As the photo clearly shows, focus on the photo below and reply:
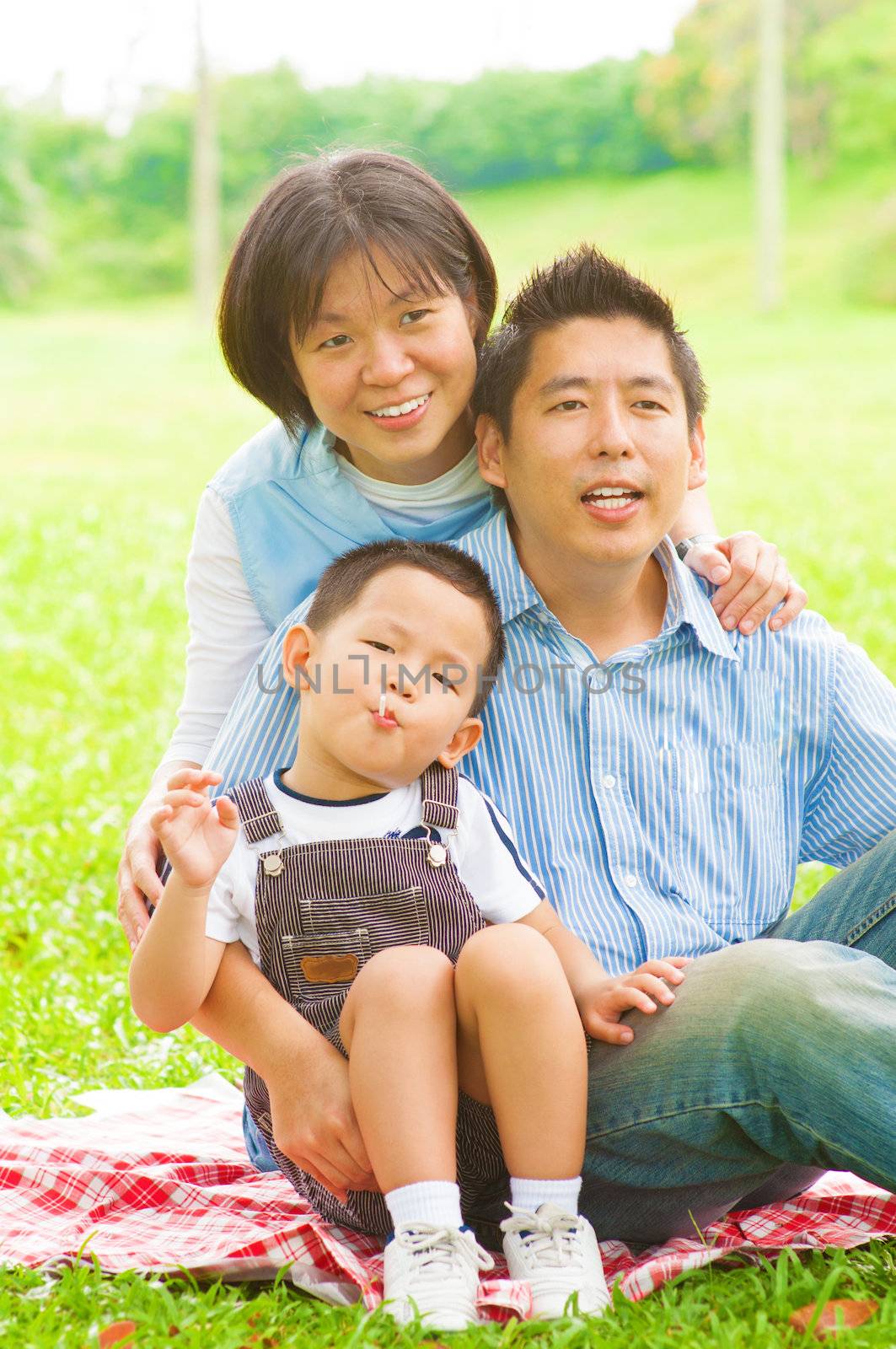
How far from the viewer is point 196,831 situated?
217 centimetres

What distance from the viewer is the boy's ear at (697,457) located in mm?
2828

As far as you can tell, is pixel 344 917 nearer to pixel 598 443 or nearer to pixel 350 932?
pixel 350 932

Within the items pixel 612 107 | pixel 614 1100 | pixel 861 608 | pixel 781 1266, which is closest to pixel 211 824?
pixel 614 1100

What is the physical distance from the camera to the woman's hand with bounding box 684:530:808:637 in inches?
109

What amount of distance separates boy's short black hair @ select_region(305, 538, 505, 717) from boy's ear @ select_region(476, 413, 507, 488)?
19 centimetres

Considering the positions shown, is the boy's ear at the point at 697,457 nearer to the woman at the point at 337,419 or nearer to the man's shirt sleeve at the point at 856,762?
the woman at the point at 337,419

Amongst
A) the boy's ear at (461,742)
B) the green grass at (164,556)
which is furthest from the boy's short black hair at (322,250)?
the boy's ear at (461,742)

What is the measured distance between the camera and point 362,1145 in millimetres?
2201

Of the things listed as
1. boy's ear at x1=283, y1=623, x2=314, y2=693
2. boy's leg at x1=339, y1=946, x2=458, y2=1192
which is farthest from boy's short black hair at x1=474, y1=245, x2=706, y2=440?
boy's leg at x1=339, y1=946, x2=458, y2=1192

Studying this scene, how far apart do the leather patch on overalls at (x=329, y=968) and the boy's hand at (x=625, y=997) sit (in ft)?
1.17

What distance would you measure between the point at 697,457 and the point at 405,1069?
132 centimetres

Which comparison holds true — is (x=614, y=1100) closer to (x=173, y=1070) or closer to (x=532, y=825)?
(x=532, y=825)

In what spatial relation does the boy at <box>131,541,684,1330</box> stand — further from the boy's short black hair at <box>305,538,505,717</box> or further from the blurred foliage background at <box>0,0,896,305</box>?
the blurred foliage background at <box>0,0,896,305</box>

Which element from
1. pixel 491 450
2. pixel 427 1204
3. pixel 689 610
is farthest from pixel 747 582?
pixel 427 1204
